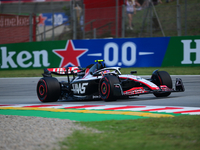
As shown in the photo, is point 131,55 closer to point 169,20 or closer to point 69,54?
point 169,20

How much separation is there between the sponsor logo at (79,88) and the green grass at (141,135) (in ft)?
12.4

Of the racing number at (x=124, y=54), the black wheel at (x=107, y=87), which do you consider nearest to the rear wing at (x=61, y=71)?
the black wheel at (x=107, y=87)

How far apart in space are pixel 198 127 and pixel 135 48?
12.6 metres

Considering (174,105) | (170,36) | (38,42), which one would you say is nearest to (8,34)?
(38,42)

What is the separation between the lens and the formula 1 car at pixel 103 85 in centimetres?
843

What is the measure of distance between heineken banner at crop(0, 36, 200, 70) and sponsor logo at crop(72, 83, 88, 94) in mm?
8054

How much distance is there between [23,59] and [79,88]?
38.8 ft

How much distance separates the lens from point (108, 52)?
17812 mm

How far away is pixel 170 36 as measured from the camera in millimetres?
17031

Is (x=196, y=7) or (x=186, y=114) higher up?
(x=196, y=7)

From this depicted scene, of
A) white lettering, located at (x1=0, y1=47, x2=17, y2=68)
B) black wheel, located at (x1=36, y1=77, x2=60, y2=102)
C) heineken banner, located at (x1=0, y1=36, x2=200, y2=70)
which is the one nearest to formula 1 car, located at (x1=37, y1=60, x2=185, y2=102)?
black wheel, located at (x1=36, y1=77, x2=60, y2=102)

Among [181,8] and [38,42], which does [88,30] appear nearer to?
[38,42]

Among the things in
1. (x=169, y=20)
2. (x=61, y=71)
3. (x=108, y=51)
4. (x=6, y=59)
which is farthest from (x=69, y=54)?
(x=61, y=71)

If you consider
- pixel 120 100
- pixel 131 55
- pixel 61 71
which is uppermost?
pixel 131 55
